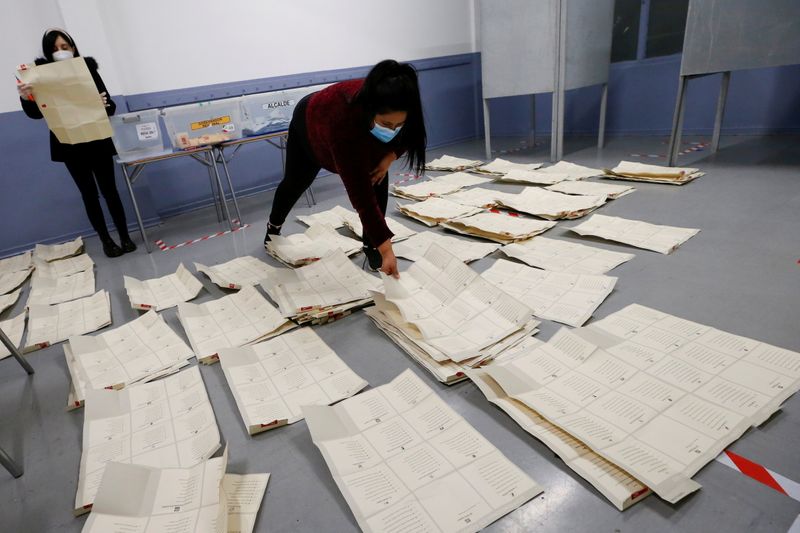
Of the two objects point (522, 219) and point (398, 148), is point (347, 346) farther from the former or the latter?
point (522, 219)

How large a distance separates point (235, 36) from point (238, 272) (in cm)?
228

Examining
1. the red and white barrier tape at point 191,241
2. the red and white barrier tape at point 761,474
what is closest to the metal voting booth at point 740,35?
the red and white barrier tape at point 761,474

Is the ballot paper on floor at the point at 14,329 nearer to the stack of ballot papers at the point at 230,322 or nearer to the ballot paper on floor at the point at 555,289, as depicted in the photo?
the stack of ballot papers at the point at 230,322

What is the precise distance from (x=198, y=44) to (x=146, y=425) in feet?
10.0

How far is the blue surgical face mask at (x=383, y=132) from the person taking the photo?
1.40 meters

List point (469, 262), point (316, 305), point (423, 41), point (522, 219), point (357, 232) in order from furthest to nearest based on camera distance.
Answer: point (423, 41), point (357, 232), point (522, 219), point (469, 262), point (316, 305)

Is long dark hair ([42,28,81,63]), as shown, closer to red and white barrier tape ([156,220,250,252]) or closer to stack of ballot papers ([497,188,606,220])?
red and white barrier tape ([156,220,250,252])

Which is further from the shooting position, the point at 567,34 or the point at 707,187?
the point at 567,34

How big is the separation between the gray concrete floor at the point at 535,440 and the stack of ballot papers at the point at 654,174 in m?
0.07

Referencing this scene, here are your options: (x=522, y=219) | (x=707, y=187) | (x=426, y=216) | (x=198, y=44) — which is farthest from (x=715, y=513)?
(x=198, y=44)

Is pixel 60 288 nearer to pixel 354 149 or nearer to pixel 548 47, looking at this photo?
pixel 354 149

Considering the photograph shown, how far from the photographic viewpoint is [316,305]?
5.15 ft

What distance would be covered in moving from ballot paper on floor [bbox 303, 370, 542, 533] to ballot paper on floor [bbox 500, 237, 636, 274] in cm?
89

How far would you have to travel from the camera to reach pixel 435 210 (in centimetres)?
251
